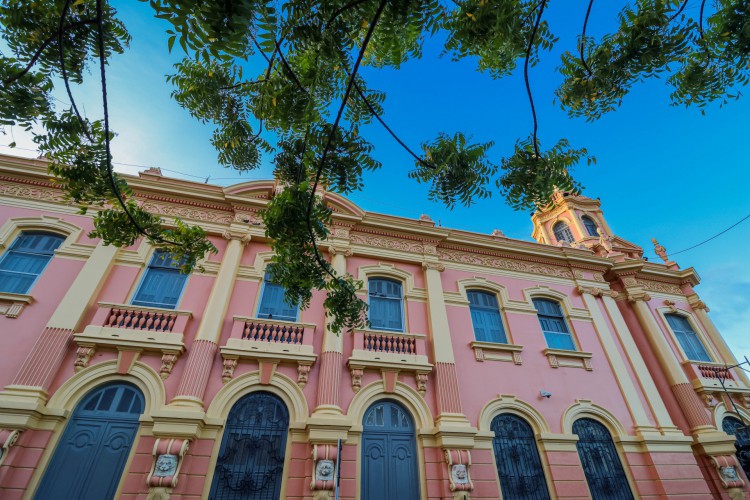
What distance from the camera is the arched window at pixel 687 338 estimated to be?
11.6 m

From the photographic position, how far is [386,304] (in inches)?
391

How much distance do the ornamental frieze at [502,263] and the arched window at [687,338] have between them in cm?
406

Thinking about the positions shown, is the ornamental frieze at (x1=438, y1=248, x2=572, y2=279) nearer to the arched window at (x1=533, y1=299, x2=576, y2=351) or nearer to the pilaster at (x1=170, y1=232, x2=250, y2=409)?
the arched window at (x1=533, y1=299, x2=576, y2=351)

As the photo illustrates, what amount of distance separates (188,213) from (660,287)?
16.1m

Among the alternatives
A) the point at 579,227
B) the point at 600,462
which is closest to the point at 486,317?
the point at 600,462

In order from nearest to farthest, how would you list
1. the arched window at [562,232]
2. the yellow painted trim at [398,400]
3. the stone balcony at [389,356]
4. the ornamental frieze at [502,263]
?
the yellow painted trim at [398,400], the stone balcony at [389,356], the ornamental frieze at [502,263], the arched window at [562,232]

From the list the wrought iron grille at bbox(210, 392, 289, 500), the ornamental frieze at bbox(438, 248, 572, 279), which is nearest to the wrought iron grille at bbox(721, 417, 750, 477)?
the ornamental frieze at bbox(438, 248, 572, 279)

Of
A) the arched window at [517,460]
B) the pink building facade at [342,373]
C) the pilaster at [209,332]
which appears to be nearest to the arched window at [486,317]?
the pink building facade at [342,373]

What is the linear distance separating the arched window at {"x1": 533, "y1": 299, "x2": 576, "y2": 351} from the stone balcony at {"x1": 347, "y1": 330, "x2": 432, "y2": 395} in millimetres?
4339

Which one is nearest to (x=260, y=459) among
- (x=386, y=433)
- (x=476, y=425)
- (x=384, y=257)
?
(x=386, y=433)

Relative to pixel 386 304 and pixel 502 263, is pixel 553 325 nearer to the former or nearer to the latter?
pixel 502 263

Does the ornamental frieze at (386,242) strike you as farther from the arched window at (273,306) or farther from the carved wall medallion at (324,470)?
the carved wall medallion at (324,470)

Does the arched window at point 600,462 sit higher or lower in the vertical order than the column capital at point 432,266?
lower

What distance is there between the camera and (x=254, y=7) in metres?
2.14
